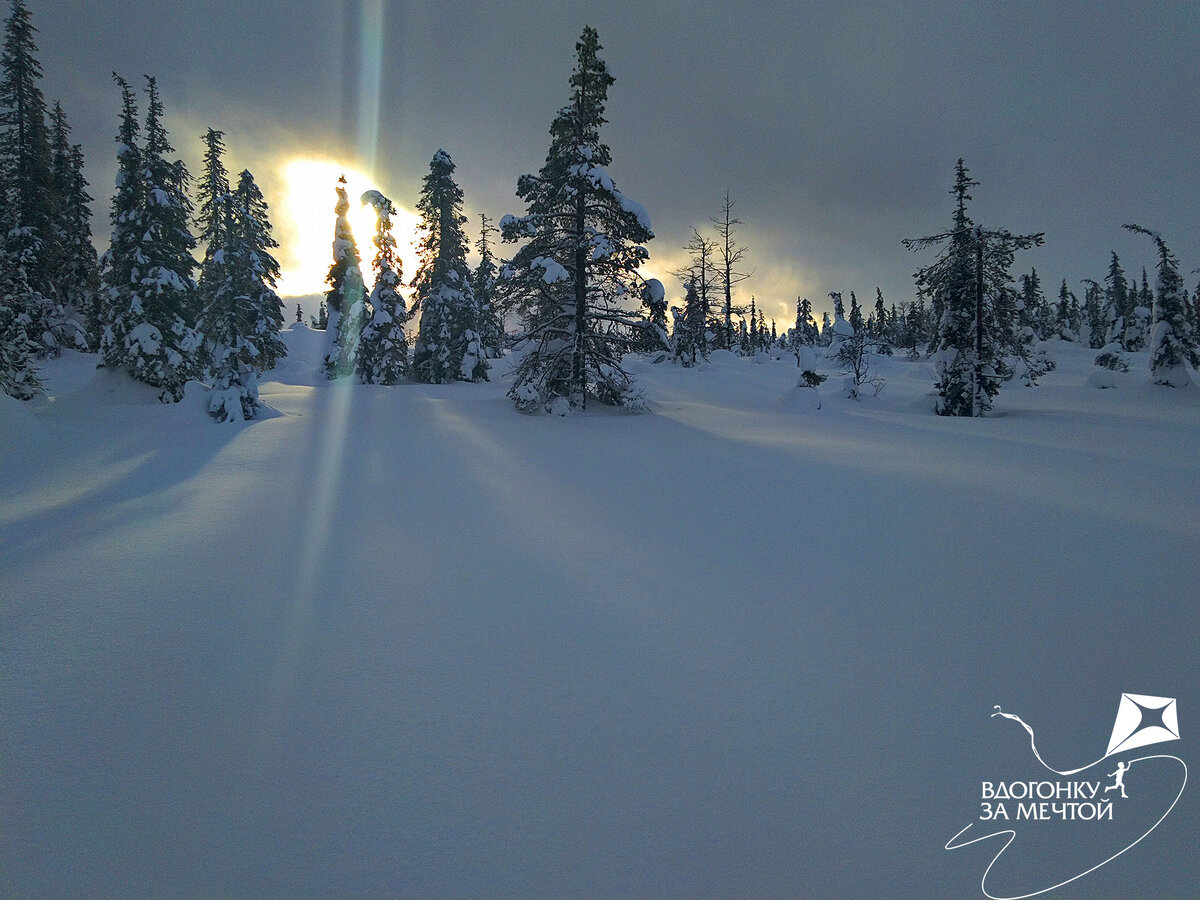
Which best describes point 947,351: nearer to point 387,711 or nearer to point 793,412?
point 793,412

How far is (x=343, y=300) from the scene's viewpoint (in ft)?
112

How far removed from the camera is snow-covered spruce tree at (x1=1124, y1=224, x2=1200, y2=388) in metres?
23.1

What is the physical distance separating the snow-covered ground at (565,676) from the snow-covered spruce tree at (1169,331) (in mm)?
23843

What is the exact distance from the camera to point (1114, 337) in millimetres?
52625

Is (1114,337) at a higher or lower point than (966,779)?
higher

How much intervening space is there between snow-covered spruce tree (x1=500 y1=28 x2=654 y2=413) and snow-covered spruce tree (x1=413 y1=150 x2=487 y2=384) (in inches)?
591

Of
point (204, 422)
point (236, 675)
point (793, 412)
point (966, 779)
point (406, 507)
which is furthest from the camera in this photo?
point (793, 412)

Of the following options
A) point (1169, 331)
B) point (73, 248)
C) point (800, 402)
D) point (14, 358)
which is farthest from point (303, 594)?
point (73, 248)

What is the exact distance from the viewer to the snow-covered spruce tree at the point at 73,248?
1122 inches

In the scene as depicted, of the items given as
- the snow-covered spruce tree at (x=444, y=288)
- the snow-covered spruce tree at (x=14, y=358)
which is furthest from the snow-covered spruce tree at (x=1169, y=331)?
the snow-covered spruce tree at (x=14, y=358)

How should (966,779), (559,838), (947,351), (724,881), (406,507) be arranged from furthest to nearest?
(947,351)
(406,507)
(966,779)
(559,838)
(724,881)

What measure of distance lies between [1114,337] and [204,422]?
7358 cm

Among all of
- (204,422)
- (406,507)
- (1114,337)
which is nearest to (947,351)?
(406,507)

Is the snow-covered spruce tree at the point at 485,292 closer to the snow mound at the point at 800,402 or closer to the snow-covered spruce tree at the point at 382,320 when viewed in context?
the snow-covered spruce tree at the point at 382,320
